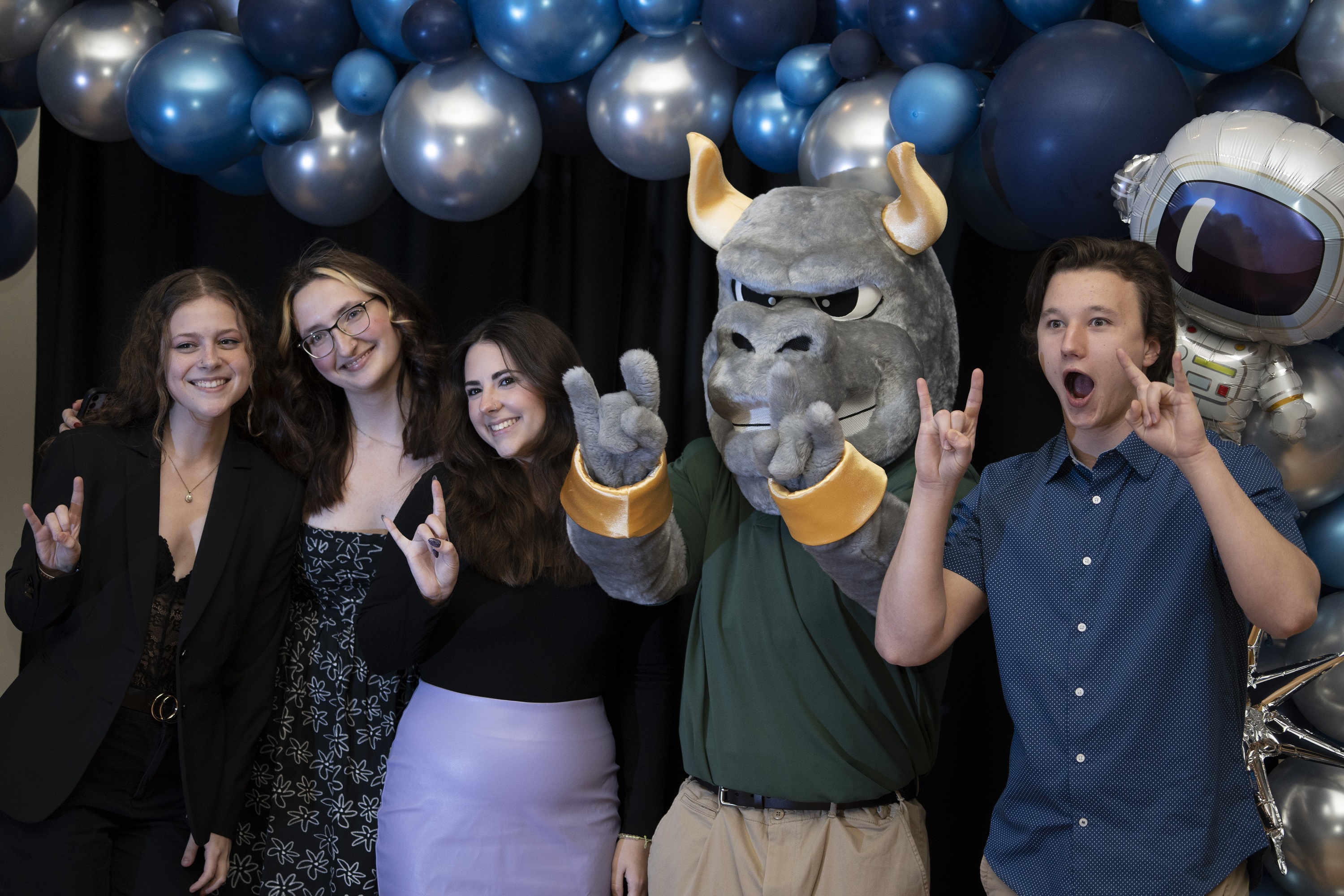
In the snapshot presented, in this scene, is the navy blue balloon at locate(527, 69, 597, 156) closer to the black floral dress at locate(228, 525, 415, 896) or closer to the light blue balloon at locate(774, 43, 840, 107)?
the light blue balloon at locate(774, 43, 840, 107)

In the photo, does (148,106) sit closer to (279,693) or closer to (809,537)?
(279,693)

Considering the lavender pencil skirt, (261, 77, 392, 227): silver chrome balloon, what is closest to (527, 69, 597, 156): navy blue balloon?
(261, 77, 392, 227): silver chrome balloon

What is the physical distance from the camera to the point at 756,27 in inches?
91.3

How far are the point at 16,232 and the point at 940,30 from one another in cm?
249

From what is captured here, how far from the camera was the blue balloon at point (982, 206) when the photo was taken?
7.72 ft

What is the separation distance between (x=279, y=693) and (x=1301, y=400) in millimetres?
2131

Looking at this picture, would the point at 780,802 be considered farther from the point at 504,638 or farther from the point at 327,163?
the point at 327,163

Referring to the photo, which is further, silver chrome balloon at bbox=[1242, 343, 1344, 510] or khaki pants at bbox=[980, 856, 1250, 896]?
silver chrome balloon at bbox=[1242, 343, 1344, 510]

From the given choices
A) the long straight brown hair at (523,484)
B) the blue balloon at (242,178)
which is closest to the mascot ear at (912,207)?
the long straight brown hair at (523,484)

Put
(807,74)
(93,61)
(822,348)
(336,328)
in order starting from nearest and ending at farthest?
(822,348)
(807,74)
(336,328)
(93,61)

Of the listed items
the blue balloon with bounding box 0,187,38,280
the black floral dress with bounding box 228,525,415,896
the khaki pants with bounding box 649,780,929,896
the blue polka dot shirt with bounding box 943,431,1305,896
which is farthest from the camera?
the blue balloon with bounding box 0,187,38,280

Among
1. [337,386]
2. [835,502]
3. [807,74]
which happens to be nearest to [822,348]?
[835,502]

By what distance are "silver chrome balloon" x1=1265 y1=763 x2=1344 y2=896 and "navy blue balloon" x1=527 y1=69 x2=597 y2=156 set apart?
199cm

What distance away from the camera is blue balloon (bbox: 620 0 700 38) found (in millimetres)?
2406
